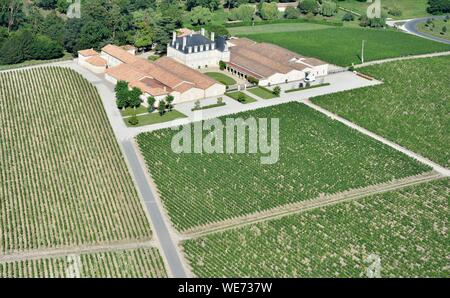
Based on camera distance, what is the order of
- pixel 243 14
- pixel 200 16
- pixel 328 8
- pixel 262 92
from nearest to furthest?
pixel 262 92, pixel 200 16, pixel 243 14, pixel 328 8

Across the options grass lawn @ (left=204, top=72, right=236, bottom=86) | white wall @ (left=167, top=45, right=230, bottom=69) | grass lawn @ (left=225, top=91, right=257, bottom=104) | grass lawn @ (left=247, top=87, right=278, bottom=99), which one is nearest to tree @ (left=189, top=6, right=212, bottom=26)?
white wall @ (left=167, top=45, right=230, bottom=69)

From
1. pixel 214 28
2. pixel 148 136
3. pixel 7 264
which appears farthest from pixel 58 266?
pixel 214 28

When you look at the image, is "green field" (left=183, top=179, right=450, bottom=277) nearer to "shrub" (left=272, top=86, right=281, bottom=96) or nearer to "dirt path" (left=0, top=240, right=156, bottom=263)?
"dirt path" (left=0, top=240, right=156, bottom=263)

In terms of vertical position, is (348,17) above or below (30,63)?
below

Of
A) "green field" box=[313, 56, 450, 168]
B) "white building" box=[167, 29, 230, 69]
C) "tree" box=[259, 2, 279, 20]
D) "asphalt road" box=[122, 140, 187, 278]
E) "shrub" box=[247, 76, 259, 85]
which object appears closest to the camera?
"asphalt road" box=[122, 140, 187, 278]

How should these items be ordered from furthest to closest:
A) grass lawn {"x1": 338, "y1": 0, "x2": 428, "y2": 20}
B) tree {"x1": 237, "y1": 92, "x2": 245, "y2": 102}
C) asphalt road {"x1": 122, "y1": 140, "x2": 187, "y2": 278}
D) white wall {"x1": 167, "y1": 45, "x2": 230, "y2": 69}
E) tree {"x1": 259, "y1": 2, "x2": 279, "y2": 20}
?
1. grass lawn {"x1": 338, "y1": 0, "x2": 428, "y2": 20}
2. tree {"x1": 259, "y1": 2, "x2": 279, "y2": 20}
3. white wall {"x1": 167, "y1": 45, "x2": 230, "y2": 69}
4. tree {"x1": 237, "y1": 92, "x2": 245, "y2": 102}
5. asphalt road {"x1": 122, "y1": 140, "x2": 187, "y2": 278}

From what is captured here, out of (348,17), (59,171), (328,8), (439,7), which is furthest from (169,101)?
(439,7)

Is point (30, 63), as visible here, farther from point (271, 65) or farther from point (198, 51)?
point (271, 65)
